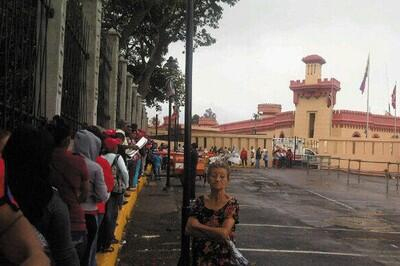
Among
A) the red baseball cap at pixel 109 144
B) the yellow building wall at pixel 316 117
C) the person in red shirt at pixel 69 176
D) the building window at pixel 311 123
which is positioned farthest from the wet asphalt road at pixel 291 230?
the building window at pixel 311 123

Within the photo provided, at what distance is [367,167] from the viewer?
43.8 meters

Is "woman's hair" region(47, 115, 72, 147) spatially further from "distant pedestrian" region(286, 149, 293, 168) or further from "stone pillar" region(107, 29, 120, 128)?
"distant pedestrian" region(286, 149, 293, 168)

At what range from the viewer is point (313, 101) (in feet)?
177

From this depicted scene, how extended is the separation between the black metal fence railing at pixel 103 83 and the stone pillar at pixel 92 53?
1382 millimetres

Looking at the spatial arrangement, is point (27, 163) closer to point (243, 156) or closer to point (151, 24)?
point (151, 24)

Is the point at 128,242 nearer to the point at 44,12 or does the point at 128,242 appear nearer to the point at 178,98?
the point at 44,12

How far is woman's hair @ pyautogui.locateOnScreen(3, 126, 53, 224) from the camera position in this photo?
2754mm

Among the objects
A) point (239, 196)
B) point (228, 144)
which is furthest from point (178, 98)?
point (239, 196)

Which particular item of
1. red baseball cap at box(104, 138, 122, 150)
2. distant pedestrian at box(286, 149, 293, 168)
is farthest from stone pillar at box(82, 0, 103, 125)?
distant pedestrian at box(286, 149, 293, 168)

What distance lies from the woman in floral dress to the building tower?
4833 centimetres

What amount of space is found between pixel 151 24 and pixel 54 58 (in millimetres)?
25920

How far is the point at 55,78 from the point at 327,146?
132ft

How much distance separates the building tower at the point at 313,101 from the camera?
173 ft

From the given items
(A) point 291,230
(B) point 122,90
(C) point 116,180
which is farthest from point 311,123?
(C) point 116,180
